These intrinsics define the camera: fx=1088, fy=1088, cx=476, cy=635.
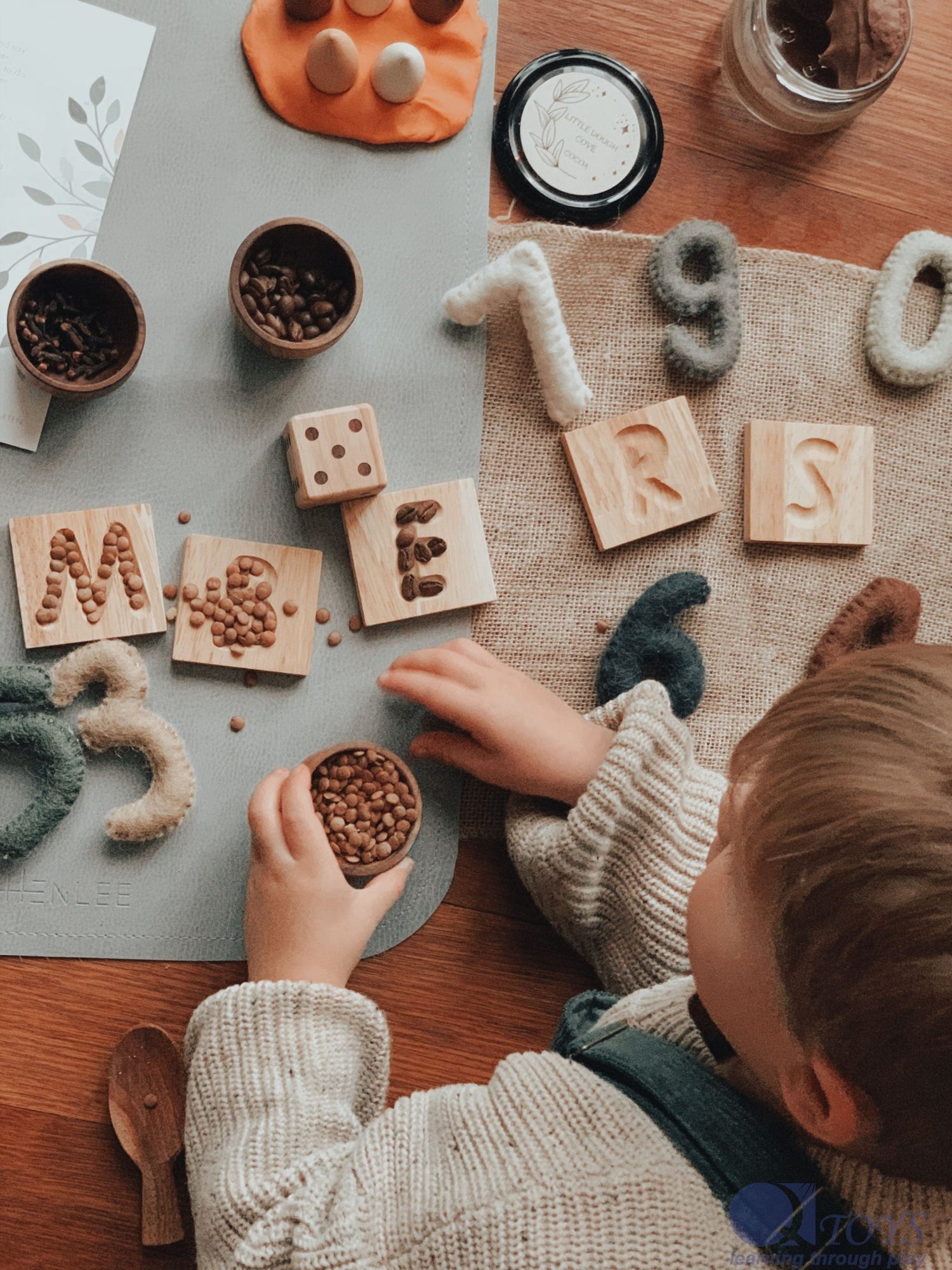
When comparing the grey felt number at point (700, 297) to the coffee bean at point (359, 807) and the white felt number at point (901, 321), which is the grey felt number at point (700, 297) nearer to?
the white felt number at point (901, 321)

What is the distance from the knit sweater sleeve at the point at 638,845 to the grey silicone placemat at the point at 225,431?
0.09 m

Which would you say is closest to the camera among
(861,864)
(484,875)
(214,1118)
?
(861,864)

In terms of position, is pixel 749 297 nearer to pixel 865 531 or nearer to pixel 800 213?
pixel 800 213

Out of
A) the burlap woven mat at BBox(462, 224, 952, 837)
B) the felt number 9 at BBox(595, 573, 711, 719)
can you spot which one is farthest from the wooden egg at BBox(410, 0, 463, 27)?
the felt number 9 at BBox(595, 573, 711, 719)

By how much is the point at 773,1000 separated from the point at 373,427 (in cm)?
46

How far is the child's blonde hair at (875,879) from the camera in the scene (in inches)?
18.6

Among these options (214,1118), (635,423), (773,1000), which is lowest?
(214,1118)

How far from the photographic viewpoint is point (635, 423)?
0.84 metres

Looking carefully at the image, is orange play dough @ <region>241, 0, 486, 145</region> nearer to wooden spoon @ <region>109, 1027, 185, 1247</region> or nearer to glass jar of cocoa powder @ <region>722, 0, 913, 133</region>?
glass jar of cocoa powder @ <region>722, 0, 913, 133</region>

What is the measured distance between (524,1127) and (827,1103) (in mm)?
191

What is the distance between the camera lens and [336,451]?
762 millimetres

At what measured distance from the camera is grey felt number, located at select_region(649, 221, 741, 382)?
33.6 inches

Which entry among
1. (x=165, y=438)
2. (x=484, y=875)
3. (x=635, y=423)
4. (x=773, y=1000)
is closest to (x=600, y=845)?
(x=484, y=875)

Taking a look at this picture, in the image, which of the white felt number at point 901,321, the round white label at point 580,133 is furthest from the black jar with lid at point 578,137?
the white felt number at point 901,321
